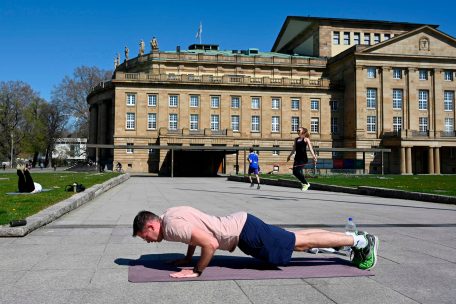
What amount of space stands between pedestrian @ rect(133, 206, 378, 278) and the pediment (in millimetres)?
66207

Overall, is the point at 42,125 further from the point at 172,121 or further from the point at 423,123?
the point at 423,123

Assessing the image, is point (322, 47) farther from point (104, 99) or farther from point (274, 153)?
point (104, 99)

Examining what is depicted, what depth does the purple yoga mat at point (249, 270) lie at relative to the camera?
4.58m

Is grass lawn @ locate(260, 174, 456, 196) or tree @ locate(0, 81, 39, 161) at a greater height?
tree @ locate(0, 81, 39, 161)

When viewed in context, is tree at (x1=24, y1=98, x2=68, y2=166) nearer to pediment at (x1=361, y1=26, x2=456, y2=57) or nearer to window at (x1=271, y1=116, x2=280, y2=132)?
window at (x1=271, y1=116, x2=280, y2=132)

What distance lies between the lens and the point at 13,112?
68.8 meters

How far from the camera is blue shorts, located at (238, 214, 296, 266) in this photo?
4.57 metres

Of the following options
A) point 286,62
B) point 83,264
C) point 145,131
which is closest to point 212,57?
point 286,62

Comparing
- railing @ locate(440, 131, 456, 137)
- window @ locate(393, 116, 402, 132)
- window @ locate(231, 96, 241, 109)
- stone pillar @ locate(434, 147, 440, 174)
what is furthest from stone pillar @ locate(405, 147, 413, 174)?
window @ locate(231, 96, 241, 109)

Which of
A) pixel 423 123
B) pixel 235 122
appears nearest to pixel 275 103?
pixel 235 122

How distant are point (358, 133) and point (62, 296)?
6682 cm

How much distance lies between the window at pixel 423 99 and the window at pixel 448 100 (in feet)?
9.51

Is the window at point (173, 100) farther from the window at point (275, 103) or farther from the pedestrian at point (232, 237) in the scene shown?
the pedestrian at point (232, 237)

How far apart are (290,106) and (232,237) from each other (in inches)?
2656
